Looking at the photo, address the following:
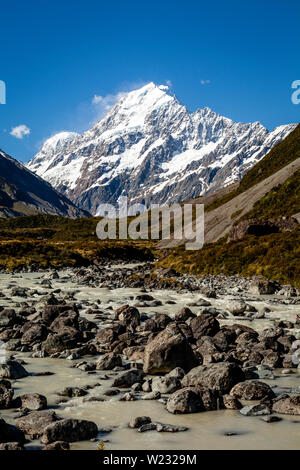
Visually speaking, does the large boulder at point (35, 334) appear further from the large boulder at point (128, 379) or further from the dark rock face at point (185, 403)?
the dark rock face at point (185, 403)

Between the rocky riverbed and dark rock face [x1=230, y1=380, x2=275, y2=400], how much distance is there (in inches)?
1.3

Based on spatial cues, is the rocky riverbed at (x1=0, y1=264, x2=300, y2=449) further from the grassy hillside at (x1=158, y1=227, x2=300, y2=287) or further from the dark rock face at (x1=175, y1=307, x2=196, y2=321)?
the grassy hillside at (x1=158, y1=227, x2=300, y2=287)

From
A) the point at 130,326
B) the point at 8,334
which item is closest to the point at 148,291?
the point at 130,326

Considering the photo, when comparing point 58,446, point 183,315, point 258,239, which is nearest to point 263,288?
point 183,315

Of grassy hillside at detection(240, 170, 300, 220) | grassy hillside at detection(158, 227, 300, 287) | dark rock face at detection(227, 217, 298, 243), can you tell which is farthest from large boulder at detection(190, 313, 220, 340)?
grassy hillside at detection(240, 170, 300, 220)

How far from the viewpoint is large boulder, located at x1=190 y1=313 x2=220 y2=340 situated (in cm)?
2117

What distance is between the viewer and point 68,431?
10.3 meters

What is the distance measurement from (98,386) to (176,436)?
4.84 meters

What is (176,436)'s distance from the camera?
10.4 meters

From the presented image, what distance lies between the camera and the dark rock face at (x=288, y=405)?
11.9 m

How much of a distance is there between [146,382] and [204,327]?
766 centimetres

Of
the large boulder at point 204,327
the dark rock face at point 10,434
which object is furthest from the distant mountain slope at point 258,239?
the dark rock face at point 10,434

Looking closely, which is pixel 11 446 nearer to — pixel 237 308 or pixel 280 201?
pixel 237 308
